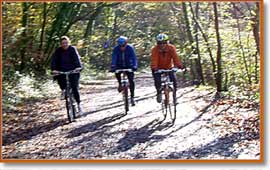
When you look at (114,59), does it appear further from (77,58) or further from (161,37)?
(161,37)

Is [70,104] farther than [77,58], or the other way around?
[70,104]

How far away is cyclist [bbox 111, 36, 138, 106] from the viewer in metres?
5.00

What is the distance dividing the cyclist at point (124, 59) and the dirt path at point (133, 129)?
98 millimetres

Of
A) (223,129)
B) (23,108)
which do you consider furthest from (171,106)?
(23,108)

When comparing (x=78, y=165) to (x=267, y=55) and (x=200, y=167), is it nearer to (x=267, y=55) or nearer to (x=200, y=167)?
(x=200, y=167)

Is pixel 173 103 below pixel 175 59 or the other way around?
below

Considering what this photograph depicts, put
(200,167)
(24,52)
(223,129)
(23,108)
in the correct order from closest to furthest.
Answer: (200,167)
(223,129)
(23,108)
(24,52)

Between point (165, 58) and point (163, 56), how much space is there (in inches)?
1.3

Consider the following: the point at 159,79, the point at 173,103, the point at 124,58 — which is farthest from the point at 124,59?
the point at 173,103

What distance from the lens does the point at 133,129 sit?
4.93 meters

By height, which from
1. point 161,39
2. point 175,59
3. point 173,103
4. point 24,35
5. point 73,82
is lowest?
point 173,103

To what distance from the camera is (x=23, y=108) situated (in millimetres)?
5223

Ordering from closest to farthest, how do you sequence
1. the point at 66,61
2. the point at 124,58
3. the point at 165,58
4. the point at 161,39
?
the point at 161,39
the point at 165,58
the point at 66,61
the point at 124,58

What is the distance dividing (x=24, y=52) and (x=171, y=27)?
5.05ft
